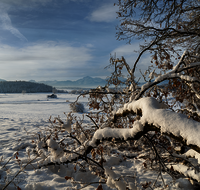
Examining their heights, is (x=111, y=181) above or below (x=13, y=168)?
above

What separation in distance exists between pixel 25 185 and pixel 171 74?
146 inches

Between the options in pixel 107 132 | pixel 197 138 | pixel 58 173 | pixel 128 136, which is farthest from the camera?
pixel 58 173

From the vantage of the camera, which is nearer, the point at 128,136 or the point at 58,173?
the point at 128,136

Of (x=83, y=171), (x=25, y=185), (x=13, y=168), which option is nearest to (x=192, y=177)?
(x=83, y=171)

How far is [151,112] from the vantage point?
162 centimetres

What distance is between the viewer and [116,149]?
5273 mm

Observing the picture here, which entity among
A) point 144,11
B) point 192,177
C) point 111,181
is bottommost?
point 192,177

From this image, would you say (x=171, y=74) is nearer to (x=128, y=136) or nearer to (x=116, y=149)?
(x=128, y=136)

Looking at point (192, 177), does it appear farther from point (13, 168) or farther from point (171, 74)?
point (13, 168)

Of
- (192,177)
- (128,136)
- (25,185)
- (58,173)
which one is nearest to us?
(128,136)

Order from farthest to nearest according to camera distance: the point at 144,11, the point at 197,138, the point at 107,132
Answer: the point at 144,11 < the point at 107,132 < the point at 197,138

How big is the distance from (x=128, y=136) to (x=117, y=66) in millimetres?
3174

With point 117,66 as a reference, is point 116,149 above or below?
below

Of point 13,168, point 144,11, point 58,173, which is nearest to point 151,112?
point 58,173
